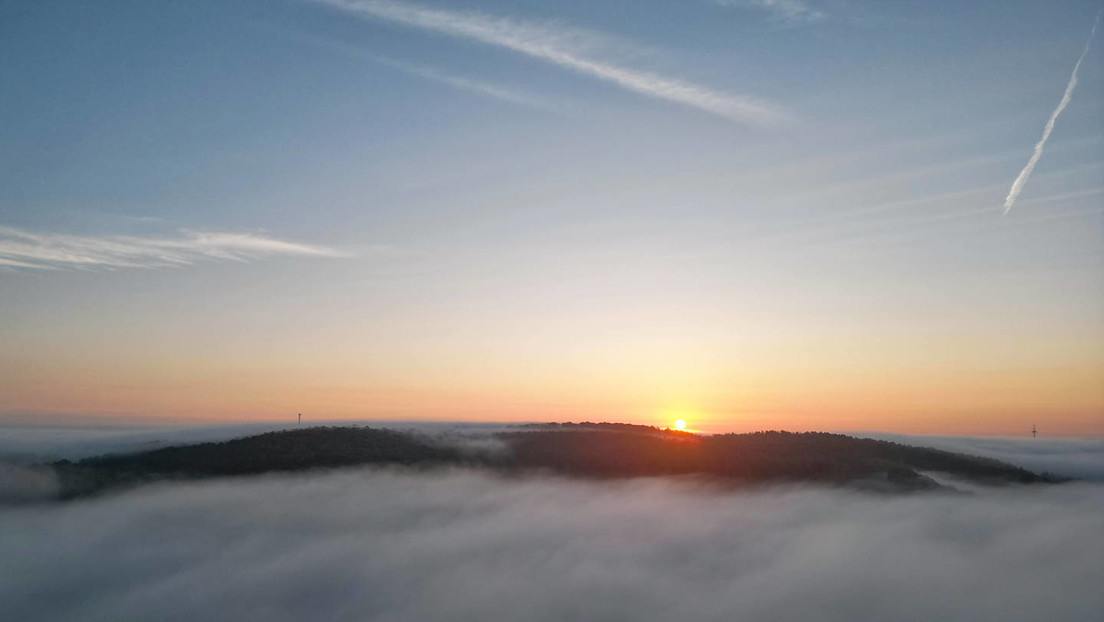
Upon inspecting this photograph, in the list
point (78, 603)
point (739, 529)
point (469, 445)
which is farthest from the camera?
point (469, 445)

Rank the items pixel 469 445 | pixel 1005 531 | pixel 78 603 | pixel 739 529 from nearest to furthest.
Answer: pixel 1005 531
pixel 739 529
pixel 78 603
pixel 469 445

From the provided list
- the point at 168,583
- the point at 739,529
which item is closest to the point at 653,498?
the point at 739,529

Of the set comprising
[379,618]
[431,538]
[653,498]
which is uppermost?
[653,498]

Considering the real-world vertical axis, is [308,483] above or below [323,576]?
above

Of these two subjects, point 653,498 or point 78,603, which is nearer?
point 653,498

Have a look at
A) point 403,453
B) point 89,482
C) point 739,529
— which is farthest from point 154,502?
point 739,529

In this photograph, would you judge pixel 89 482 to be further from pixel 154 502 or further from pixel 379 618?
pixel 379 618
